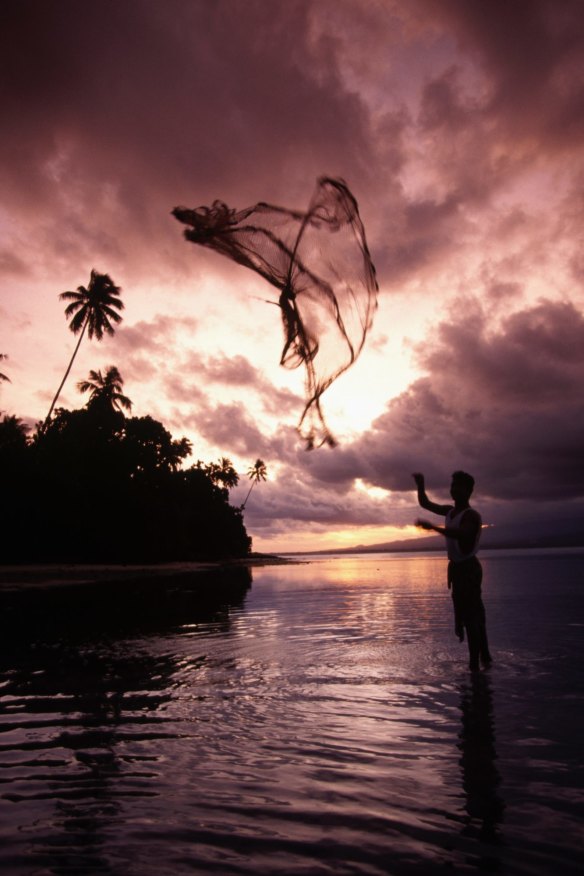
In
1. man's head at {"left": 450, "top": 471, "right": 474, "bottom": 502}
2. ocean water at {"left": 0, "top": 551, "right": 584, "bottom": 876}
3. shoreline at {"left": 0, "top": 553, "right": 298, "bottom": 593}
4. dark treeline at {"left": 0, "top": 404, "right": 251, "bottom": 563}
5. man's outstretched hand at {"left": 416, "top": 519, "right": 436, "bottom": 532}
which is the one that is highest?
dark treeline at {"left": 0, "top": 404, "right": 251, "bottom": 563}

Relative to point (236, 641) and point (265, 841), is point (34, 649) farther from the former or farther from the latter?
point (265, 841)

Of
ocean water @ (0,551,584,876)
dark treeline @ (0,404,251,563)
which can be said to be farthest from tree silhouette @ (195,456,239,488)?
ocean water @ (0,551,584,876)

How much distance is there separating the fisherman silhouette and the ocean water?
788 mm

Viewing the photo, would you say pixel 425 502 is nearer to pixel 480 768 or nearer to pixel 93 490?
pixel 480 768

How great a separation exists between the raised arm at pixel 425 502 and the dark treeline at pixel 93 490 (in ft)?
154

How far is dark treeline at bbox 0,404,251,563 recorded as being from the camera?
166 feet

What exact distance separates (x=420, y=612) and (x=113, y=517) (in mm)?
48573

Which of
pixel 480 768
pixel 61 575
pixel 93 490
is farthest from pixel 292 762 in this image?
pixel 93 490

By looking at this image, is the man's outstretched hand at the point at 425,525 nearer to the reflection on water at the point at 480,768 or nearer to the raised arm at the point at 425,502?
the raised arm at the point at 425,502

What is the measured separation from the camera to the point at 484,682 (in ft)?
27.6

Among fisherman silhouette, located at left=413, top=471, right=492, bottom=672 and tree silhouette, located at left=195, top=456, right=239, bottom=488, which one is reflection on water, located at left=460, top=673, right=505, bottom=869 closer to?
fisherman silhouette, located at left=413, top=471, right=492, bottom=672

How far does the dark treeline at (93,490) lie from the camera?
50625mm

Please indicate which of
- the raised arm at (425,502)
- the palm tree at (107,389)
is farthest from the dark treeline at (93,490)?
the raised arm at (425,502)

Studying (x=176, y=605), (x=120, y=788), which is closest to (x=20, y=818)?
(x=120, y=788)
